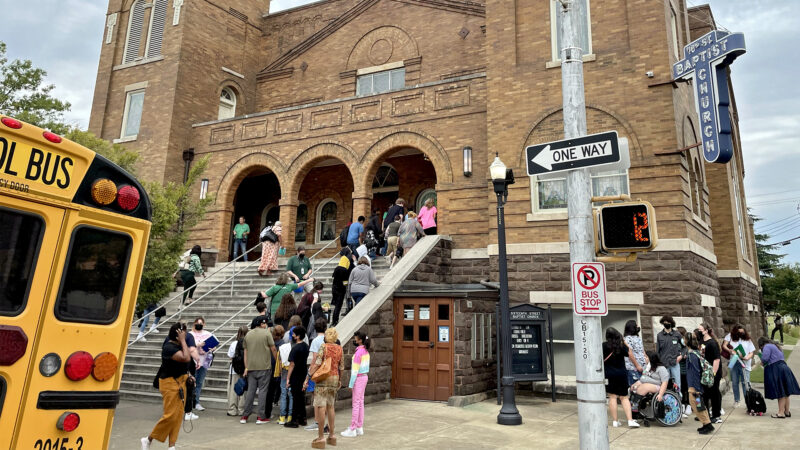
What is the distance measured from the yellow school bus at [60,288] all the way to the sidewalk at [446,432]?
4036 millimetres

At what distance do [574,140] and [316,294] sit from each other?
22.4ft

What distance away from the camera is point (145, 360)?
38.9 feet

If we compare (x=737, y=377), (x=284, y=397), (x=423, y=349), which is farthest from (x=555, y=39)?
(x=284, y=397)

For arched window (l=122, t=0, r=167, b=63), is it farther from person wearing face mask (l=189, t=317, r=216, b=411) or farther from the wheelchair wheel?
the wheelchair wheel

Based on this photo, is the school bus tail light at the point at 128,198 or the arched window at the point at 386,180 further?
the arched window at the point at 386,180

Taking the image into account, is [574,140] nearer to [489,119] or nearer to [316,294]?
[316,294]

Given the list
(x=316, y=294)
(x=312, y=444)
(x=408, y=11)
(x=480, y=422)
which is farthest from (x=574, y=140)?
(x=408, y=11)

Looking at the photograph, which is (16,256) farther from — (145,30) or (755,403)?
(145,30)

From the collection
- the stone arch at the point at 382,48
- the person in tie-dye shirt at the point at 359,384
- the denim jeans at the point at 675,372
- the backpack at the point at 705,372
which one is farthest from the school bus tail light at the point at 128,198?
the stone arch at the point at 382,48

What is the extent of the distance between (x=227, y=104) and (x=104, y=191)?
20.1 meters

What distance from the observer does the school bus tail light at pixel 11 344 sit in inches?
123

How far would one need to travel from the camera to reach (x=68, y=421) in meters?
3.42

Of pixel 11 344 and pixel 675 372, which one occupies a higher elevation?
pixel 11 344

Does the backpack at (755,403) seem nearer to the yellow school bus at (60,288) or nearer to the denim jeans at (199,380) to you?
the denim jeans at (199,380)
